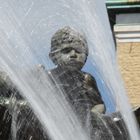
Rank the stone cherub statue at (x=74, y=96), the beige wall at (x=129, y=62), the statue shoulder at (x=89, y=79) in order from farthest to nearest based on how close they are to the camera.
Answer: the beige wall at (x=129, y=62)
the statue shoulder at (x=89, y=79)
the stone cherub statue at (x=74, y=96)

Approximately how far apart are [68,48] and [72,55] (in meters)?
0.10

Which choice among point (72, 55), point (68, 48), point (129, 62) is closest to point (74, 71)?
point (72, 55)

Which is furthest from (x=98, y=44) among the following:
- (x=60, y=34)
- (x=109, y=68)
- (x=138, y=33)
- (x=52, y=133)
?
(x=138, y=33)

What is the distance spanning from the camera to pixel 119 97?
5547 mm

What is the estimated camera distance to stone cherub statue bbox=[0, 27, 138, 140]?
4.30 m

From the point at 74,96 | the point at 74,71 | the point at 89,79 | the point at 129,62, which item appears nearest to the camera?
the point at 74,96

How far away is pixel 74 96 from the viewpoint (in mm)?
4770

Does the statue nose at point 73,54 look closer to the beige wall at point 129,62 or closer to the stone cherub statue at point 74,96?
the stone cherub statue at point 74,96

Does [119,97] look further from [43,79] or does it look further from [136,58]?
[136,58]

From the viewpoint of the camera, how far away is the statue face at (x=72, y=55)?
17.0 feet

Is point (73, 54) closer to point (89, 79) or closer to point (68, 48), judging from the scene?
point (68, 48)

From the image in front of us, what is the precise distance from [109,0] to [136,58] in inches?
49.3

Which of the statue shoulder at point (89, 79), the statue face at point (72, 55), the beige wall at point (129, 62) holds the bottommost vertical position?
the beige wall at point (129, 62)

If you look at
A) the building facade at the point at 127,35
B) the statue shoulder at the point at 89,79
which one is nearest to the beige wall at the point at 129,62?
the building facade at the point at 127,35
